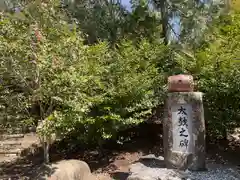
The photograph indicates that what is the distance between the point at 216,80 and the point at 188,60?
50.0 inches

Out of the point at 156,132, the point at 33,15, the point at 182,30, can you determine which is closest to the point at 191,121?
the point at 156,132

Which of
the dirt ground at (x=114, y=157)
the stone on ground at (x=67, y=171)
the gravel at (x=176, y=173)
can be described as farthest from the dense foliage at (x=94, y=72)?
the gravel at (x=176, y=173)

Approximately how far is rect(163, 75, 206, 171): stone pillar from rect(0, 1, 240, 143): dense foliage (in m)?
0.97

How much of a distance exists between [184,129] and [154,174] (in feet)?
3.37

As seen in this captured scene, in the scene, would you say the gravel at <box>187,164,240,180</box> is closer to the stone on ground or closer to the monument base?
the monument base

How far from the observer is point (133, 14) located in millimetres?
9703

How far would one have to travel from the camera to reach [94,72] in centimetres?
676

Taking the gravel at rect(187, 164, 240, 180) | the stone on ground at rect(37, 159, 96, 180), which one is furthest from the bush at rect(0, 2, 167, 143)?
the gravel at rect(187, 164, 240, 180)

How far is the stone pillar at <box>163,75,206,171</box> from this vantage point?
6.13 m

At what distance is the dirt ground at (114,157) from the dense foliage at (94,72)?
0.53 m

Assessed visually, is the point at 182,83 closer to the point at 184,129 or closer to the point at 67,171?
the point at 184,129

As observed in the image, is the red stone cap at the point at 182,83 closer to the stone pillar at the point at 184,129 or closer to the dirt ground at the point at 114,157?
the stone pillar at the point at 184,129

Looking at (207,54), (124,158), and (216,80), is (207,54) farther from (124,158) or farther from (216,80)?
(124,158)

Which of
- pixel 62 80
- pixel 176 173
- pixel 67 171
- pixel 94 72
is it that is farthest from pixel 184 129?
pixel 62 80
